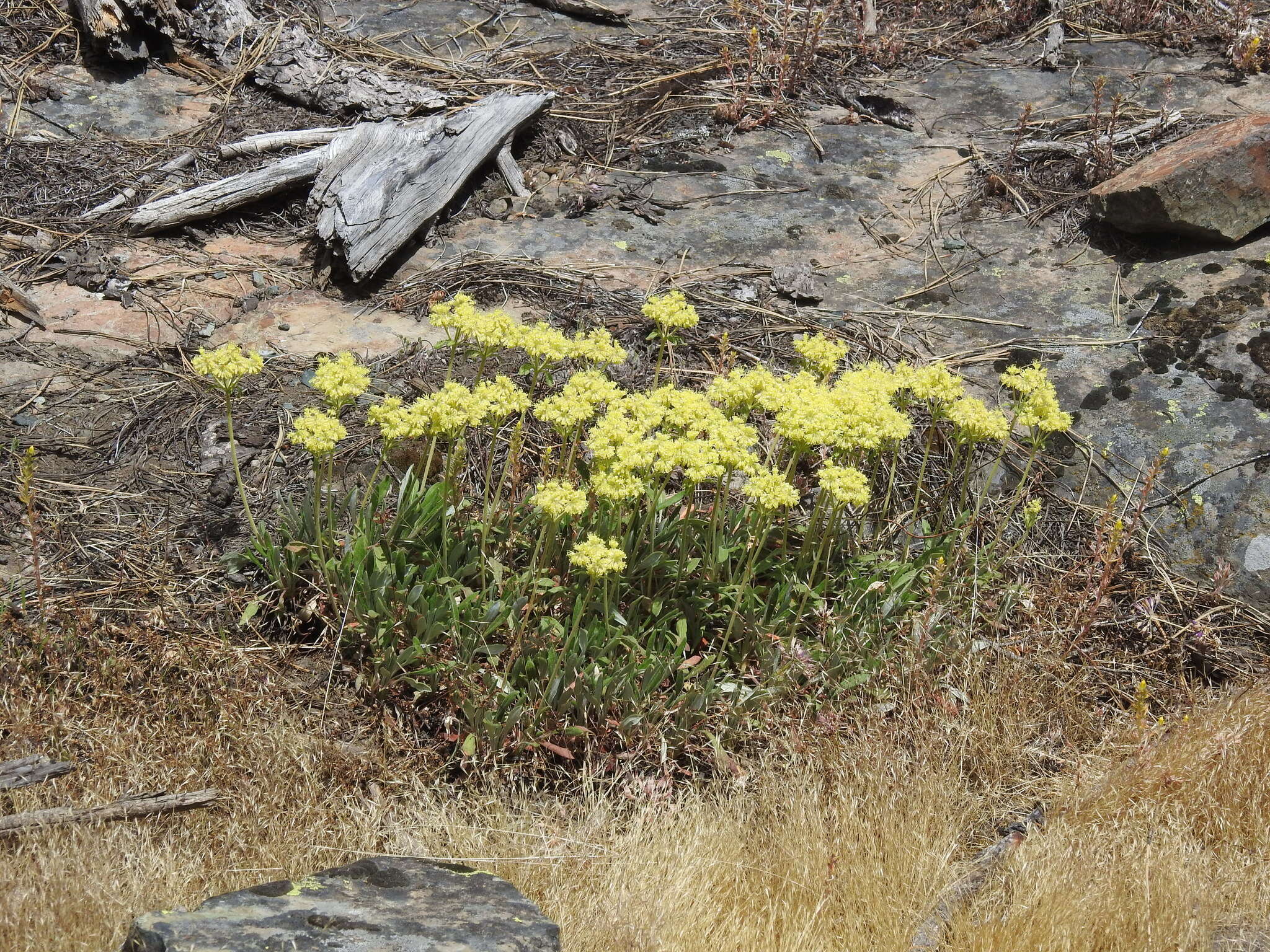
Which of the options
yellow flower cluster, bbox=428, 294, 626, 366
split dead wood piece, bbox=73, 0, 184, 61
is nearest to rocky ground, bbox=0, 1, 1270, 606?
split dead wood piece, bbox=73, 0, 184, 61

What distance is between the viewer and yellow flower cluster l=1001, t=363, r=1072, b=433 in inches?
153

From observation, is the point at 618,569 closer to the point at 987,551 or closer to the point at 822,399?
the point at 822,399

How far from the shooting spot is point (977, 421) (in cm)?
390

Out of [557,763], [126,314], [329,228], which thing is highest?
[329,228]

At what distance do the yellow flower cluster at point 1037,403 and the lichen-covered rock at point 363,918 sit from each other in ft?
7.95

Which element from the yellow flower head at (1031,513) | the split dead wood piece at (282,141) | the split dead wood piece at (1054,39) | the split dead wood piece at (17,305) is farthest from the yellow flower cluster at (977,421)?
the split dead wood piece at (1054,39)

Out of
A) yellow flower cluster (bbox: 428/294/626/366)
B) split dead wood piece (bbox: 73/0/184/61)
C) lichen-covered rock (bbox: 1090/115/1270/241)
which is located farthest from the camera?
split dead wood piece (bbox: 73/0/184/61)

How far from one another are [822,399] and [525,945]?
196cm

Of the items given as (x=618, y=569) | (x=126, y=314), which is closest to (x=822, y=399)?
(x=618, y=569)

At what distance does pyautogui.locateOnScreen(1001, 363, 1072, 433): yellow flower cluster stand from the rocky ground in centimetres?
100

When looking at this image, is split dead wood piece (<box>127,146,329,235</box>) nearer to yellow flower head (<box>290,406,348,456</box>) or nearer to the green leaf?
the green leaf

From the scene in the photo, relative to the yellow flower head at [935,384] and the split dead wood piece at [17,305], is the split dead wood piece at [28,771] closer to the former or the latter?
the split dead wood piece at [17,305]

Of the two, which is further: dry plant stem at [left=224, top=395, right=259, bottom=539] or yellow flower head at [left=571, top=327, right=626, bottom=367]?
yellow flower head at [left=571, top=327, right=626, bottom=367]

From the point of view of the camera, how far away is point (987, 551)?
4520mm
